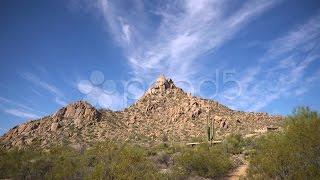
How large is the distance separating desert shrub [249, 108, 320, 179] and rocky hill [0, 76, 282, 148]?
4092cm

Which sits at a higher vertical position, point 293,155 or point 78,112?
point 78,112

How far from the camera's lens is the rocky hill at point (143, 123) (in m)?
62.4

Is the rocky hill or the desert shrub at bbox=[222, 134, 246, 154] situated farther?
the rocky hill

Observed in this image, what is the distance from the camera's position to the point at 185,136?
63312mm

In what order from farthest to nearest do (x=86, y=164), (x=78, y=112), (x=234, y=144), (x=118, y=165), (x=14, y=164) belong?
1. (x=78, y=112)
2. (x=234, y=144)
3. (x=14, y=164)
4. (x=86, y=164)
5. (x=118, y=165)

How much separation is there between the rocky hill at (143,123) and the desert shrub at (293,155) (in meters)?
40.9

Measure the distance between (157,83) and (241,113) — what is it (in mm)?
25020

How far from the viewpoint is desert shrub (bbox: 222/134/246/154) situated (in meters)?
43.5

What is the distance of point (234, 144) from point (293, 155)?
28.5 m

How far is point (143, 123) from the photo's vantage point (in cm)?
7194

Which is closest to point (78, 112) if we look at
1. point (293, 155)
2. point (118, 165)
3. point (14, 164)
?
point (14, 164)

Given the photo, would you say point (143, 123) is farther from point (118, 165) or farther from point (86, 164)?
point (118, 165)

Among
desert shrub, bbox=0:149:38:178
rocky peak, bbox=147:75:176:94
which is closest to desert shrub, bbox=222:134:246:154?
desert shrub, bbox=0:149:38:178

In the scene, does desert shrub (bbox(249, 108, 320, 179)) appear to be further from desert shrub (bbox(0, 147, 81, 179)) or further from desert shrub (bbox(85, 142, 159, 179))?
desert shrub (bbox(0, 147, 81, 179))
